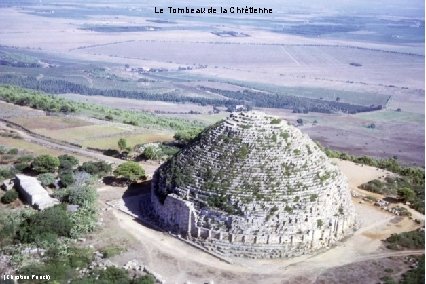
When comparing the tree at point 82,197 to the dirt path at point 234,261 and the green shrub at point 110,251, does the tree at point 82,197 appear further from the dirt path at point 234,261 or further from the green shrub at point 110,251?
the green shrub at point 110,251

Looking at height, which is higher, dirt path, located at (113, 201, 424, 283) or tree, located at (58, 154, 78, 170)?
tree, located at (58, 154, 78, 170)

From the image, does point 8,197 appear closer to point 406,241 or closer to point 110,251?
point 110,251

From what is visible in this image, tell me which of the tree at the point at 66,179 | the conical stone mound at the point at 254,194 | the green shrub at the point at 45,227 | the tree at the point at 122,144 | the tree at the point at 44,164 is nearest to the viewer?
the conical stone mound at the point at 254,194

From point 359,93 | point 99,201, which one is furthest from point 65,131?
point 359,93

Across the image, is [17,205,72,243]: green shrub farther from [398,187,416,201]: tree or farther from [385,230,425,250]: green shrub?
[398,187,416,201]: tree

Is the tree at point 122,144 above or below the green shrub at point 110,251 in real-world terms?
above

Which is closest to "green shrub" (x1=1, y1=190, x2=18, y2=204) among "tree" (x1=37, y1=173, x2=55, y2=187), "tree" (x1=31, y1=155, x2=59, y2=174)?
"tree" (x1=37, y1=173, x2=55, y2=187)

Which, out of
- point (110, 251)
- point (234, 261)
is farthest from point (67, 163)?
Result: point (234, 261)

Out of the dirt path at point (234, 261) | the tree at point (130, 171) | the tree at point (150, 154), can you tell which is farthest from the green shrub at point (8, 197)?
the tree at point (150, 154)
